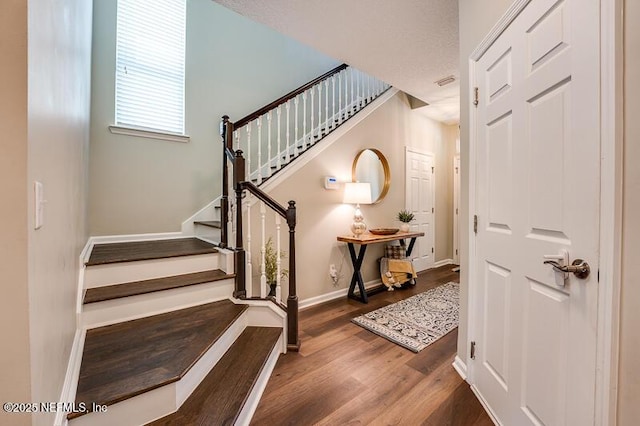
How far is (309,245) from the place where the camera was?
10.1 feet

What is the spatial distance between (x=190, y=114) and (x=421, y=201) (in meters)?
3.74

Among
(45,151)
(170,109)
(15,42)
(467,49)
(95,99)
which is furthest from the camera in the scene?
(170,109)

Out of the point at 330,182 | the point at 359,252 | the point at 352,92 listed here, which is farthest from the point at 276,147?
the point at 359,252

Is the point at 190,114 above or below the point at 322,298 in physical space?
above

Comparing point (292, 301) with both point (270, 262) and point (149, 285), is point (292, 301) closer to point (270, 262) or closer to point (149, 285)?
point (270, 262)

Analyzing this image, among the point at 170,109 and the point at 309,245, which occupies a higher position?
the point at 170,109

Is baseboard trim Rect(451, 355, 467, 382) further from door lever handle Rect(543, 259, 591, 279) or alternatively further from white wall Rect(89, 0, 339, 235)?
white wall Rect(89, 0, 339, 235)

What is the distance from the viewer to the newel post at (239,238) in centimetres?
211

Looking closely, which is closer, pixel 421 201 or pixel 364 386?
pixel 364 386

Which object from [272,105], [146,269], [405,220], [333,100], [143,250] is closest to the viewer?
[146,269]

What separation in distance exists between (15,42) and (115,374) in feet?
4.36

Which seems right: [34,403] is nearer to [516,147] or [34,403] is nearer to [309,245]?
[516,147]

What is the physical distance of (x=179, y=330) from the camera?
1627 mm

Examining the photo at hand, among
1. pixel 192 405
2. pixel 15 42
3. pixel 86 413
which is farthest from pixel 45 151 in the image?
pixel 192 405
